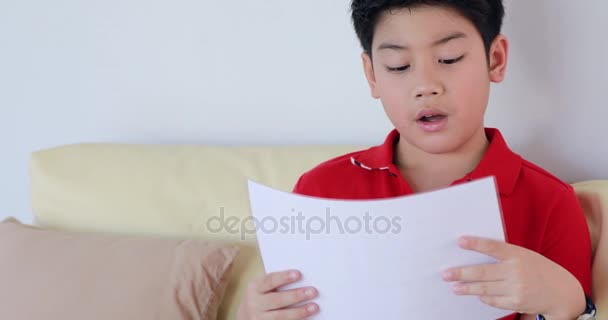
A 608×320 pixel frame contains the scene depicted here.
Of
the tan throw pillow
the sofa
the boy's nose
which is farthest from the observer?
the sofa

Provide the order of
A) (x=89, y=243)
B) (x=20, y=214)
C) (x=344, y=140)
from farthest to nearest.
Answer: (x=20, y=214) → (x=344, y=140) → (x=89, y=243)

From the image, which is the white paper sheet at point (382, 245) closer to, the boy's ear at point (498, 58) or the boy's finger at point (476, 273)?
the boy's finger at point (476, 273)

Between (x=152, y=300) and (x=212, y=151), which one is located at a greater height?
(x=212, y=151)

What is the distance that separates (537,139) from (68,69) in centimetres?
113

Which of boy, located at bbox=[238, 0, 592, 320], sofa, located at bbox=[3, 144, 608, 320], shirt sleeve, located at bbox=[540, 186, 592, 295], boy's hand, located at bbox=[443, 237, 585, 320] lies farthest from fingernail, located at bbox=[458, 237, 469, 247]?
sofa, located at bbox=[3, 144, 608, 320]

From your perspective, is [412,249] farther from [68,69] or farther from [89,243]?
[68,69]

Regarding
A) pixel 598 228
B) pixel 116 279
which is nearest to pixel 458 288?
pixel 598 228

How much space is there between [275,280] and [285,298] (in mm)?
27

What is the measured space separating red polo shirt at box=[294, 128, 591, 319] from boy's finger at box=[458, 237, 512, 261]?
24 centimetres

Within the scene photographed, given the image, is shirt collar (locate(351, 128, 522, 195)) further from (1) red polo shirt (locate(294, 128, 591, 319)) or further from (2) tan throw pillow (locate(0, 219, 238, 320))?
(2) tan throw pillow (locate(0, 219, 238, 320))

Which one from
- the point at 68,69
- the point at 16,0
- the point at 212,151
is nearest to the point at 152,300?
the point at 212,151

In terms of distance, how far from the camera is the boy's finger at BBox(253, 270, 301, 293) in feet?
3.15

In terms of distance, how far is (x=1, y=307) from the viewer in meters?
1.37

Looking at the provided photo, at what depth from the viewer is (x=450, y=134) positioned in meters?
1.10
